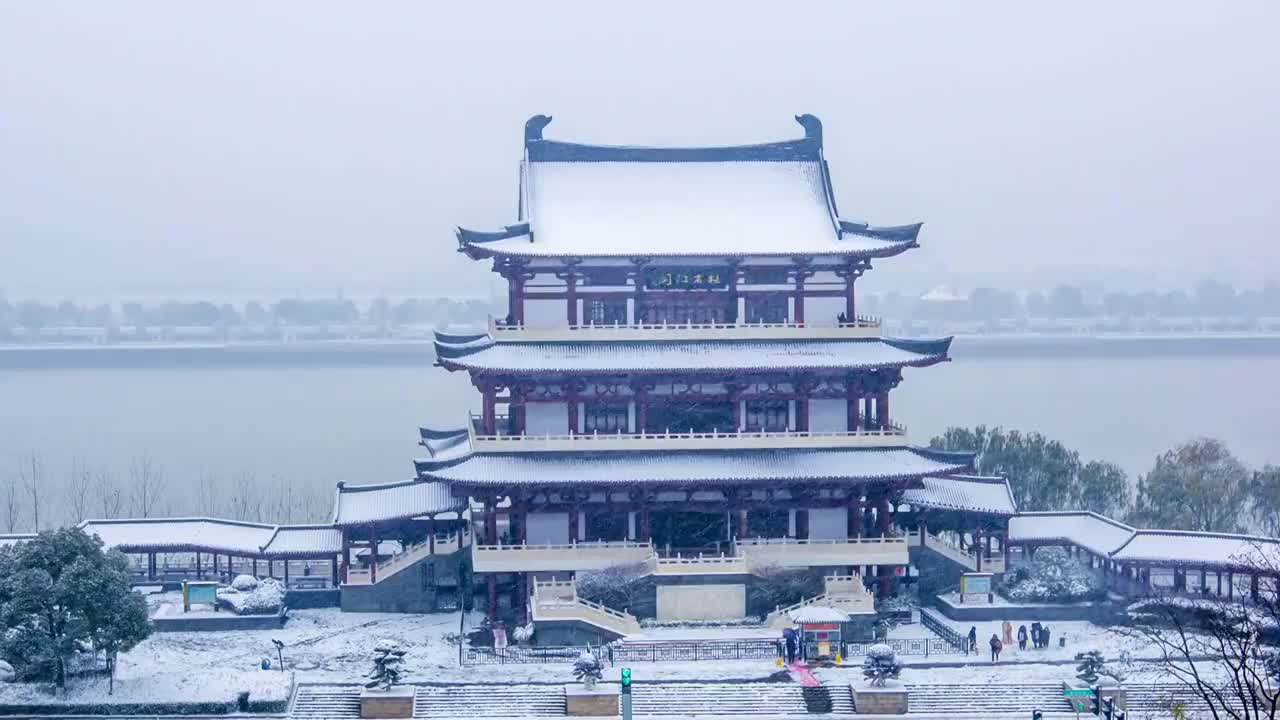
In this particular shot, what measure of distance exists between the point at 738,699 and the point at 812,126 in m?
25.7

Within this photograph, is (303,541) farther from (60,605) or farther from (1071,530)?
(1071,530)

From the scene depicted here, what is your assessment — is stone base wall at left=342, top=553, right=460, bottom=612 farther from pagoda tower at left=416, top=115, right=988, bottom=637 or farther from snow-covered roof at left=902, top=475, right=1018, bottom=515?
snow-covered roof at left=902, top=475, right=1018, bottom=515

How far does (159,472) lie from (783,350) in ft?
207

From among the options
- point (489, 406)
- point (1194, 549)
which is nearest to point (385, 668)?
point (489, 406)

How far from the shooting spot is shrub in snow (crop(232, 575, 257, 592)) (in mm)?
50509

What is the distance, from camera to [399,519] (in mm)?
51250

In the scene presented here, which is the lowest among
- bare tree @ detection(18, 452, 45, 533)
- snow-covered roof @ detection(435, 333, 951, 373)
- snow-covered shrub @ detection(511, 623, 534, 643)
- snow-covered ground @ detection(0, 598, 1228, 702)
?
bare tree @ detection(18, 452, 45, 533)

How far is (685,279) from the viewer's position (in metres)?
52.4

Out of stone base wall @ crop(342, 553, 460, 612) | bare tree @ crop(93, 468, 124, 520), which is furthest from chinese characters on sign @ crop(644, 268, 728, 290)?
bare tree @ crop(93, 468, 124, 520)

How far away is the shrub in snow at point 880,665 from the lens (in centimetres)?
4112

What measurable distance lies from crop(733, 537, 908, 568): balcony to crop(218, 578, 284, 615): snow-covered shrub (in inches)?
641

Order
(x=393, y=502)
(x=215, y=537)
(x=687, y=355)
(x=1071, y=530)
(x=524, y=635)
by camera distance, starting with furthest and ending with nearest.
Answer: (x=1071, y=530) → (x=215, y=537) → (x=393, y=502) → (x=687, y=355) → (x=524, y=635)

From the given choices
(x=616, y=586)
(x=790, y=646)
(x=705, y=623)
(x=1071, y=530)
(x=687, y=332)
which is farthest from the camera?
(x=1071, y=530)

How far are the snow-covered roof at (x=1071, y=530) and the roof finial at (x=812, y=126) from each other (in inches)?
675
